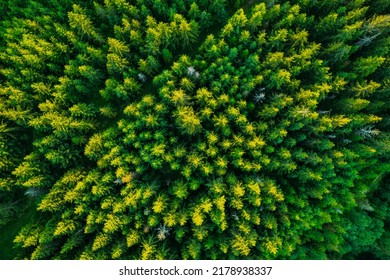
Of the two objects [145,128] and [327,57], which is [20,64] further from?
[327,57]

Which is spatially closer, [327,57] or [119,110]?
[327,57]

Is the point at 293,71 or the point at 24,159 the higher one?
the point at 293,71

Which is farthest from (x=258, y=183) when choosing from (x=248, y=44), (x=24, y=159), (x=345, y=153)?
(x=24, y=159)

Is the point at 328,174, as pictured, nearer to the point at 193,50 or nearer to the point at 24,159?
the point at 193,50

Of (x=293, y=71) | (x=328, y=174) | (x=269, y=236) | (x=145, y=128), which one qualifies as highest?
(x=293, y=71)

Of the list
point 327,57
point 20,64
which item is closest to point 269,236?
point 327,57

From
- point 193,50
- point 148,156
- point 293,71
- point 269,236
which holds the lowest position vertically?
point 269,236
